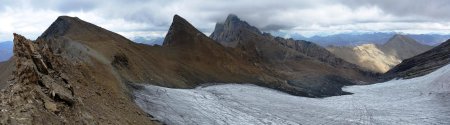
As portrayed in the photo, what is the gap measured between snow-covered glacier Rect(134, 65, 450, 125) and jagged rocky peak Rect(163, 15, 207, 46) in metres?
19.9

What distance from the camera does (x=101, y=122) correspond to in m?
21.7

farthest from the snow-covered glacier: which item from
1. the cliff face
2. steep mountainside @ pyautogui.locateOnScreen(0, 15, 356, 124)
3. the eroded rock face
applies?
the eroded rock face

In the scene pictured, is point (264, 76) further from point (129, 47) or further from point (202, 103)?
point (202, 103)

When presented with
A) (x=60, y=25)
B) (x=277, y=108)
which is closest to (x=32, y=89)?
(x=277, y=108)

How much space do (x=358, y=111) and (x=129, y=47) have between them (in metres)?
24.3

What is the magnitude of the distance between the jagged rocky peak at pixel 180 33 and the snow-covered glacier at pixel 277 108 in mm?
19895

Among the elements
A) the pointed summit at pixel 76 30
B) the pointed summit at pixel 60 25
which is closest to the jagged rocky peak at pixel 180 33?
the pointed summit at pixel 76 30

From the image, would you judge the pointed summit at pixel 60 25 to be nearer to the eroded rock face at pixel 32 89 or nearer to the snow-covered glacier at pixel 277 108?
the snow-covered glacier at pixel 277 108

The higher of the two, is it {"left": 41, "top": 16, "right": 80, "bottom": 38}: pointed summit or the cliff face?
{"left": 41, "top": 16, "right": 80, "bottom": 38}: pointed summit

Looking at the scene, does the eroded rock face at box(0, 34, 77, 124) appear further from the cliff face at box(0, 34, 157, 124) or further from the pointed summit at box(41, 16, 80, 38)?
the pointed summit at box(41, 16, 80, 38)

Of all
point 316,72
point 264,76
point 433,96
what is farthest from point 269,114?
point 316,72

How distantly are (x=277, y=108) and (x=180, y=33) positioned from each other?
112 ft

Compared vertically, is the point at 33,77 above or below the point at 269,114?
above

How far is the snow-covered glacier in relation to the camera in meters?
35.8
